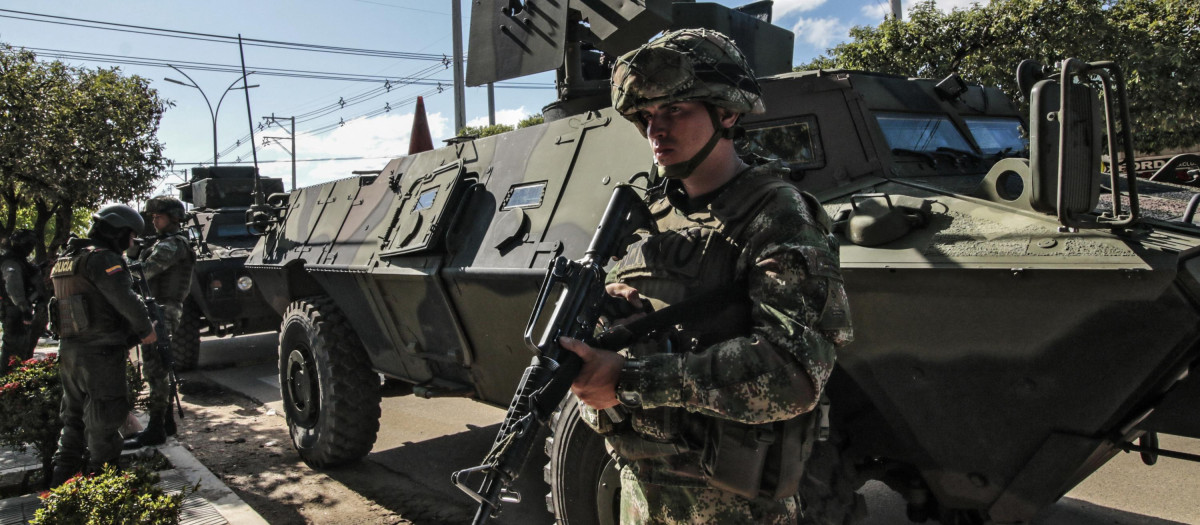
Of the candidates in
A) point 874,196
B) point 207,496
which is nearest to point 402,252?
point 207,496

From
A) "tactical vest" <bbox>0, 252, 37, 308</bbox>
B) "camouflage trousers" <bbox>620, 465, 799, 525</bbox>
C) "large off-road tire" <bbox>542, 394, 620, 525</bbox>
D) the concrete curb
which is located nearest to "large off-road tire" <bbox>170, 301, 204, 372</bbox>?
"tactical vest" <bbox>0, 252, 37, 308</bbox>

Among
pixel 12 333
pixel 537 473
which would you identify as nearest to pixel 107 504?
pixel 537 473

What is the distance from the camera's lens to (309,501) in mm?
4578

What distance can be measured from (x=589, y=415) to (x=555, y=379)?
1.03 feet

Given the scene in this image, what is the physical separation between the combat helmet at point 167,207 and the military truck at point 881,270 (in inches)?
63.7

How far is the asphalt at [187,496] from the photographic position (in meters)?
3.84

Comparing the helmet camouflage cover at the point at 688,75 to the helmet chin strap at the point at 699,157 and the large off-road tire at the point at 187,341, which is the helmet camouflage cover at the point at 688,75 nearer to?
the helmet chin strap at the point at 699,157

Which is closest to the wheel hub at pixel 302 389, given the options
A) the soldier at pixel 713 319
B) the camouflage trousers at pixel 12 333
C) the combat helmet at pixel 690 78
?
the soldier at pixel 713 319

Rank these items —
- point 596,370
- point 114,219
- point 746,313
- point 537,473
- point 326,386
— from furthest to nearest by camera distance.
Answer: point 326,386 < point 537,473 < point 114,219 < point 746,313 < point 596,370

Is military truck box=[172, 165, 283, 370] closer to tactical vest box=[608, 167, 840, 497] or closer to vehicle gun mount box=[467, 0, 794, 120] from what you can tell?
vehicle gun mount box=[467, 0, 794, 120]

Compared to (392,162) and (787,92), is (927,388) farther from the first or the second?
(392,162)

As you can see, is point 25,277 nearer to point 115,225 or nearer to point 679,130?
point 115,225

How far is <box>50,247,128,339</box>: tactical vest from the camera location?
4.27 metres

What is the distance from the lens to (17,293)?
25.0 feet
